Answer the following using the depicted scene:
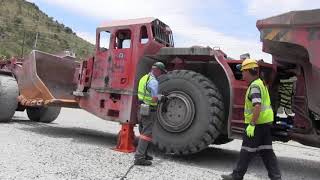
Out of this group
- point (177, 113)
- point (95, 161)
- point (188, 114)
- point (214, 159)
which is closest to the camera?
point (95, 161)

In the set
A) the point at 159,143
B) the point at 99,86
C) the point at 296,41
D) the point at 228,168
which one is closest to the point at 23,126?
the point at 99,86

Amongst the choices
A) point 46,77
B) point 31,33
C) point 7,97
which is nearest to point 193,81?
point 46,77

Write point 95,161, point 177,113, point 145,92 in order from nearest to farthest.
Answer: point 95,161
point 145,92
point 177,113

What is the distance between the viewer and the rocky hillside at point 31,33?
53.2 metres

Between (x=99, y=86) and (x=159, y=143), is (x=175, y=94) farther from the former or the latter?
(x=99, y=86)

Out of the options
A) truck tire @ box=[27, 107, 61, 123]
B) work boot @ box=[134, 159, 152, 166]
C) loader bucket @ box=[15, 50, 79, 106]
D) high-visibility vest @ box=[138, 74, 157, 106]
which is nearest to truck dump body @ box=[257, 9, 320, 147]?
high-visibility vest @ box=[138, 74, 157, 106]

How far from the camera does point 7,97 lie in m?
12.2

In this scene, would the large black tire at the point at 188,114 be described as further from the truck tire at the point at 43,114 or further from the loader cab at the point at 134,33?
the truck tire at the point at 43,114

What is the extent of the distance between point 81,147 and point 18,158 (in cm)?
191

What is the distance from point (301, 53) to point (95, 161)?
3614 mm

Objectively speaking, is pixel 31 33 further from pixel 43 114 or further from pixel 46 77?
pixel 46 77

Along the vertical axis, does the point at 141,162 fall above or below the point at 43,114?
below

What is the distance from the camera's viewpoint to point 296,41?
7852 mm

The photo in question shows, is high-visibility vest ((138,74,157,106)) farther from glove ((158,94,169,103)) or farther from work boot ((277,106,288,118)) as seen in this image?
work boot ((277,106,288,118))
